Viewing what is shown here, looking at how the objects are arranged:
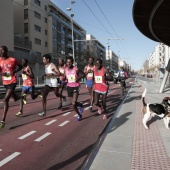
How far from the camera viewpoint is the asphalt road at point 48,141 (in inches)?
175

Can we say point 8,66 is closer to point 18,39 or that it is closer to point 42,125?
point 42,125

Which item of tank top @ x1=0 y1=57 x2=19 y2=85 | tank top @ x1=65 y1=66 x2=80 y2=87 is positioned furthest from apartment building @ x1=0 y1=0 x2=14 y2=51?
tank top @ x1=0 y1=57 x2=19 y2=85

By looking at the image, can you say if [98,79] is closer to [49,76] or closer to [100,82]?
[100,82]

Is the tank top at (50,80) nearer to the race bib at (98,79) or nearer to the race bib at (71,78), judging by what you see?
the race bib at (71,78)

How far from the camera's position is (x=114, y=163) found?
14.1 feet

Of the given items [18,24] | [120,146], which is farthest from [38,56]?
[120,146]

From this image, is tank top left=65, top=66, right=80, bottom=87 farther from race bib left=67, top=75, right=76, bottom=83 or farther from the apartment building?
the apartment building

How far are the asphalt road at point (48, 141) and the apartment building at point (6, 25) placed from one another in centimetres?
3615

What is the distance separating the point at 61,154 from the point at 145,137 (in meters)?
2.01

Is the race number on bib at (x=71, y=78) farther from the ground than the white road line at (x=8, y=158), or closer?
farther from the ground

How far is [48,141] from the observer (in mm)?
5699

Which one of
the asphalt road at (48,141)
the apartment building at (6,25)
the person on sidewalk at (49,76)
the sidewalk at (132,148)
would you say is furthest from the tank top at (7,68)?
the apartment building at (6,25)

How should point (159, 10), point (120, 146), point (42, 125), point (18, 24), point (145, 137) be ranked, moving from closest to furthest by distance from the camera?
point (120, 146)
point (145, 137)
point (42, 125)
point (159, 10)
point (18, 24)

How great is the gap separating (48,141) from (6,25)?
40601mm
